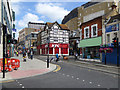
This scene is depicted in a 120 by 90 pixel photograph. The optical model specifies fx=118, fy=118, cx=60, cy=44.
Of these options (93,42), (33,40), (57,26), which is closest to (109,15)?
(93,42)

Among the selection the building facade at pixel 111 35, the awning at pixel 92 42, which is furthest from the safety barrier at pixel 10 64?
the awning at pixel 92 42

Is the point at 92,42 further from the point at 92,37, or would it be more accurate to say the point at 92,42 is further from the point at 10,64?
the point at 10,64

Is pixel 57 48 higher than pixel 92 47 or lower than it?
lower

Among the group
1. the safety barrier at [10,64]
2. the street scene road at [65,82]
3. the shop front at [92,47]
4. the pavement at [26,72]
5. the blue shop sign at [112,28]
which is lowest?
the pavement at [26,72]

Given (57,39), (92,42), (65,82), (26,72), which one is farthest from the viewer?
(57,39)

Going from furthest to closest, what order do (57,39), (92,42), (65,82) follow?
(57,39)
(92,42)
(65,82)

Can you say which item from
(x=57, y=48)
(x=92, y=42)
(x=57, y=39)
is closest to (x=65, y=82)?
(x=92, y=42)

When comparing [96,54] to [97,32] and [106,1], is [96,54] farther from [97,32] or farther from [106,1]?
[106,1]

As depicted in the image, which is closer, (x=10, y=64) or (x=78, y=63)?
(x=10, y=64)

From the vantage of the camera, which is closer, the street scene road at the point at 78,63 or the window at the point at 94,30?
the street scene road at the point at 78,63

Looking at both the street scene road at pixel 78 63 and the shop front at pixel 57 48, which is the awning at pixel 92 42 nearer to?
the street scene road at pixel 78 63

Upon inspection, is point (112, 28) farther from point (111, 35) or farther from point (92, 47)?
point (92, 47)

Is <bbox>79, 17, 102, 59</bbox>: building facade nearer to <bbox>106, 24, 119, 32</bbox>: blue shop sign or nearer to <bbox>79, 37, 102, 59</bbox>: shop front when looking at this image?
<bbox>79, 37, 102, 59</bbox>: shop front

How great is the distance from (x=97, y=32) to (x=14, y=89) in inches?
661
